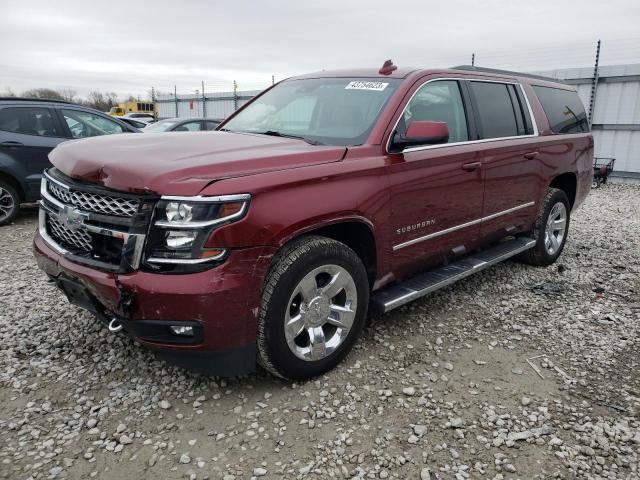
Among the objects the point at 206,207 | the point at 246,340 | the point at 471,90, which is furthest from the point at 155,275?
the point at 471,90

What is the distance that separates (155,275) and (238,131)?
1.74 metres

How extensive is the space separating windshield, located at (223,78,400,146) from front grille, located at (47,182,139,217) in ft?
4.25

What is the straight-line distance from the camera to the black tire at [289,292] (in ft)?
8.66

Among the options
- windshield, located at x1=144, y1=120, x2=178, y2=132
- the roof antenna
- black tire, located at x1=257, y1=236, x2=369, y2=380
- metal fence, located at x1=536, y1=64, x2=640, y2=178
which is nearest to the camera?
black tire, located at x1=257, y1=236, x2=369, y2=380

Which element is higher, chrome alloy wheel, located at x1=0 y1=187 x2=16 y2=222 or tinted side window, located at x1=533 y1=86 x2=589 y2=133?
tinted side window, located at x1=533 y1=86 x2=589 y2=133

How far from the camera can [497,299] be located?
4434 mm

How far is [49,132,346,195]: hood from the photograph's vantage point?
2402 millimetres

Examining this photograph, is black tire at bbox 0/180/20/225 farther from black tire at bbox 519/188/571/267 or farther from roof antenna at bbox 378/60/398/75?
black tire at bbox 519/188/571/267

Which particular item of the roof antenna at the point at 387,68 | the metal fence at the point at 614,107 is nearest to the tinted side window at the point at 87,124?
the roof antenna at the point at 387,68

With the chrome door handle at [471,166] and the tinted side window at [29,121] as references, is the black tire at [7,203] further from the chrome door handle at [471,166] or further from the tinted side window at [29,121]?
the chrome door handle at [471,166]

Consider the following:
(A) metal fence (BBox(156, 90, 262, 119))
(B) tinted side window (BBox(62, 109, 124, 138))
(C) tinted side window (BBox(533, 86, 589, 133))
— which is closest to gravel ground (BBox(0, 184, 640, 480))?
(C) tinted side window (BBox(533, 86, 589, 133))

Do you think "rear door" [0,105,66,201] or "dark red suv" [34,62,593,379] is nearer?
"dark red suv" [34,62,593,379]

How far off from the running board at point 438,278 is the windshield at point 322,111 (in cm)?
107

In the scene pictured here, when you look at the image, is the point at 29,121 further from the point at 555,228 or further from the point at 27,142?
the point at 555,228
